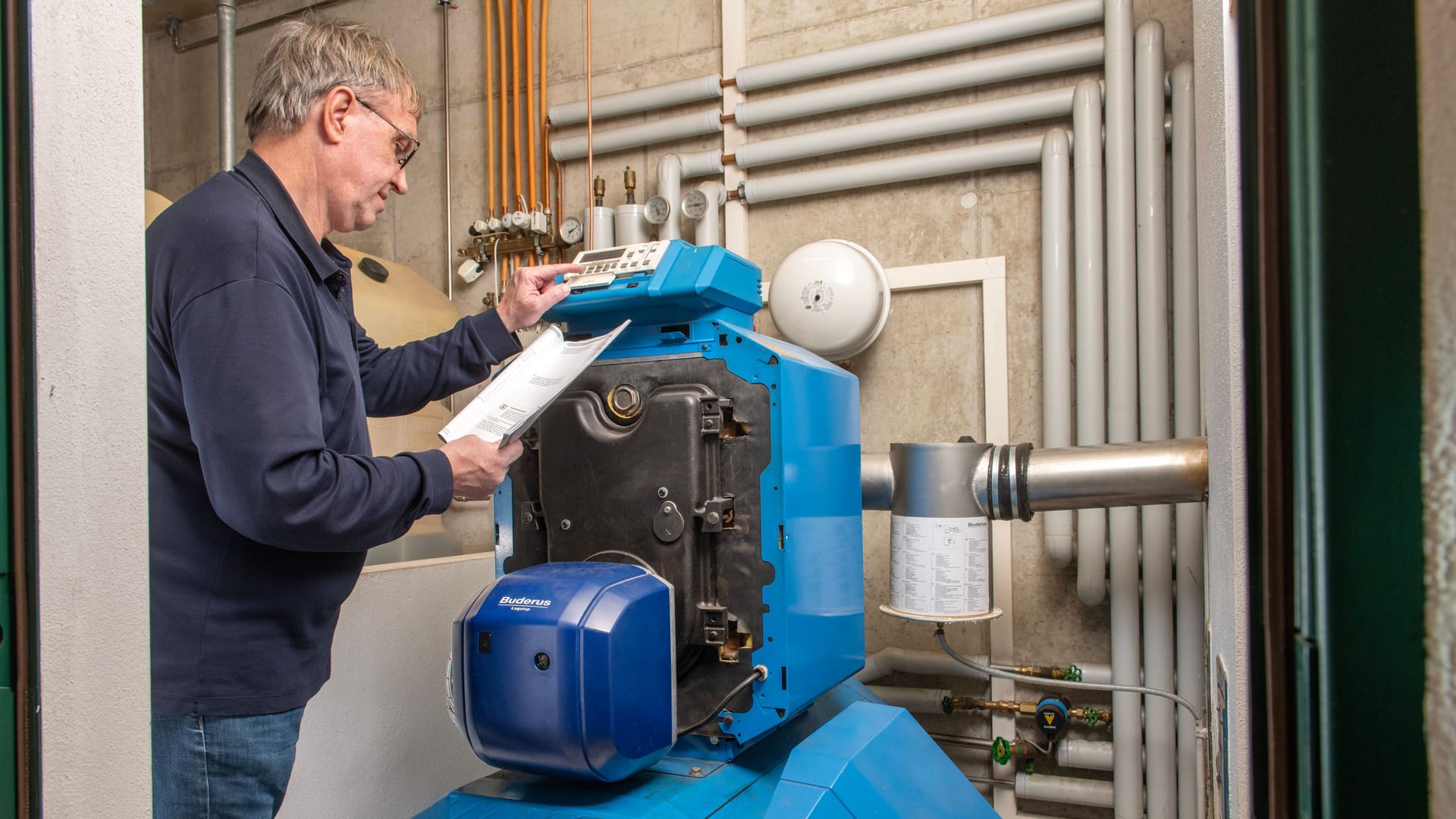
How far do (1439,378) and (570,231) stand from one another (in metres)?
2.91

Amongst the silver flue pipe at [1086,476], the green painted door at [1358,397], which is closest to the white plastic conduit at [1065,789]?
the silver flue pipe at [1086,476]

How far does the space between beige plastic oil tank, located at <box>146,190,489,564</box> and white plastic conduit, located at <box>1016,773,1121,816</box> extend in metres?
1.57

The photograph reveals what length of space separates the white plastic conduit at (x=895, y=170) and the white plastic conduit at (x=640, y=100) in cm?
33

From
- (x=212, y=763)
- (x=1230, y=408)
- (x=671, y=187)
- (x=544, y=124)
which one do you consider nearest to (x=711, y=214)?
(x=671, y=187)

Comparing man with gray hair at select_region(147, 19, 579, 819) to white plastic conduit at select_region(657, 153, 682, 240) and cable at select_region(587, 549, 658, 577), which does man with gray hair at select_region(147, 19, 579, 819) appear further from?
white plastic conduit at select_region(657, 153, 682, 240)

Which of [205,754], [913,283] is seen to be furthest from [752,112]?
[205,754]

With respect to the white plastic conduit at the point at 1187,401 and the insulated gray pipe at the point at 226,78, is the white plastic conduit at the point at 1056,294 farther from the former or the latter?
the insulated gray pipe at the point at 226,78

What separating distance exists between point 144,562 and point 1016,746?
7.55 ft

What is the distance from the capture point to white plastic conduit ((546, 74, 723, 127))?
2.83 m

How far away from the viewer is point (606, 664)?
1279 mm

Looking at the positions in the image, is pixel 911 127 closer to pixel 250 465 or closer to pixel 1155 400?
pixel 1155 400

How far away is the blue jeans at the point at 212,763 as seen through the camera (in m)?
1.14

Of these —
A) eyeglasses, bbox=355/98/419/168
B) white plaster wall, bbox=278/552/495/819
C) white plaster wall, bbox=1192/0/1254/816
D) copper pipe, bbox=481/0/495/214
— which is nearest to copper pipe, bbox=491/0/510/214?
copper pipe, bbox=481/0/495/214

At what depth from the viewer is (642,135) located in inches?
116
